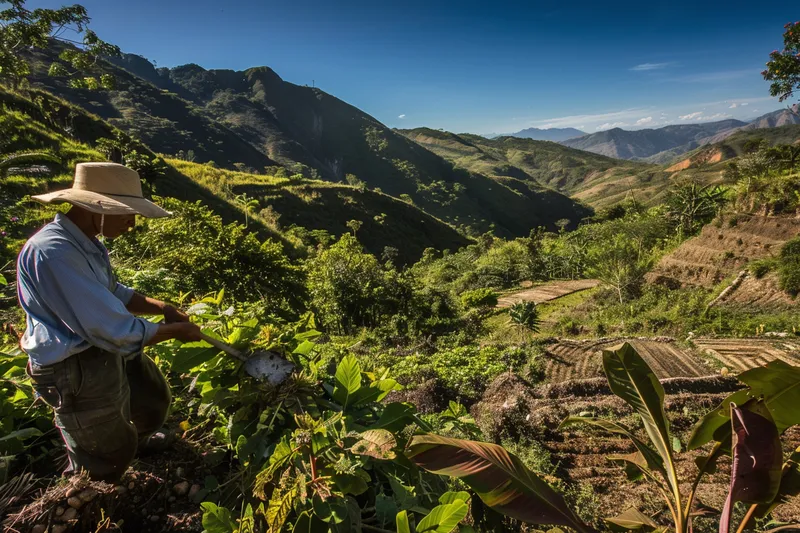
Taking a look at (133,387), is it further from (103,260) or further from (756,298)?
(756,298)

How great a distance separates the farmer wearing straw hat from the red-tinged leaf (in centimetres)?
153

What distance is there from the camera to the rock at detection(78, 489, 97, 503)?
110cm

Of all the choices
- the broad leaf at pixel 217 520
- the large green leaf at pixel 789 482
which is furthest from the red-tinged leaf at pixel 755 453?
the broad leaf at pixel 217 520

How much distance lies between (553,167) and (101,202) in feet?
572

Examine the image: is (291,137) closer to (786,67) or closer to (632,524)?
(786,67)

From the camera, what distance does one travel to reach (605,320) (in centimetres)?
1229

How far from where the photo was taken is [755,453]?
949 mm

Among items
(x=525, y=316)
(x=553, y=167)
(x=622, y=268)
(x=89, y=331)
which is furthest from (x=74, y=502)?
(x=553, y=167)

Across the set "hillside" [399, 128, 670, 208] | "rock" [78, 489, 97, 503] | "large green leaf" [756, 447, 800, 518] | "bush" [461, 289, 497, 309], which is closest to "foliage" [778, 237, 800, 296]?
"bush" [461, 289, 497, 309]

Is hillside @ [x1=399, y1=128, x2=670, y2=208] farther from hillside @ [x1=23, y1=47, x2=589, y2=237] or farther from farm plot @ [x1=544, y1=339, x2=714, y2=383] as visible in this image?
farm plot @ [x1=544, y1=339, x2=714, y2=383]

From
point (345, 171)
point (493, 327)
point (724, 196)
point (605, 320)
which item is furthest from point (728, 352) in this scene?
point (345, 171)

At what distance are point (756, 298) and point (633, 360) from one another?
13372 millimetres

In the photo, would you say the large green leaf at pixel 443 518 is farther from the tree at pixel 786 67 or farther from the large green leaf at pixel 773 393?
the tree at pixel 786 67

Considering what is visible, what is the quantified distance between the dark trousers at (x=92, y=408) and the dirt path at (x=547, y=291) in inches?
633
